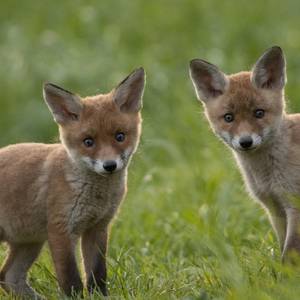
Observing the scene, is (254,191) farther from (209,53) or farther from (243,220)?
(209,53)

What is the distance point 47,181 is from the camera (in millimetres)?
6328

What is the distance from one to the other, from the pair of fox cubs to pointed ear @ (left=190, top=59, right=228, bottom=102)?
0.01 metres

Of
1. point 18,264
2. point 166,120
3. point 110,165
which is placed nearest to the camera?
point 110,165

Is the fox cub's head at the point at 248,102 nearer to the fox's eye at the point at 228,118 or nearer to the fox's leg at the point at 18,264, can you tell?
the fox's eye at the point at 228,118

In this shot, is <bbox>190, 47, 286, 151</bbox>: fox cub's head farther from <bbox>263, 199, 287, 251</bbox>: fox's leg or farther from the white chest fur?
the white chest fur

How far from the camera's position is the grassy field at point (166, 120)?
6.02m

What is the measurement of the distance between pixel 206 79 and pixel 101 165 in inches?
49.7

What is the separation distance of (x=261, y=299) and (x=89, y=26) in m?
9.42

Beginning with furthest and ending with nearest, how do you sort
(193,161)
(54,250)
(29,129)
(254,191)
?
1. (29,129)
2. (193,161)
3. (254,191)
4. (54,250)

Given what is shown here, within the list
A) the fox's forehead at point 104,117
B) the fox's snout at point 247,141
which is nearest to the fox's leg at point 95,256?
the fox's forehead at point 104,117

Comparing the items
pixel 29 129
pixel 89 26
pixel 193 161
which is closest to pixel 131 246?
pixel 193 161

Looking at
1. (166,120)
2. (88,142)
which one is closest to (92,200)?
(88,142)

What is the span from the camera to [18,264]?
265 inches

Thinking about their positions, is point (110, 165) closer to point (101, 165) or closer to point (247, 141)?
point (101, 165)
